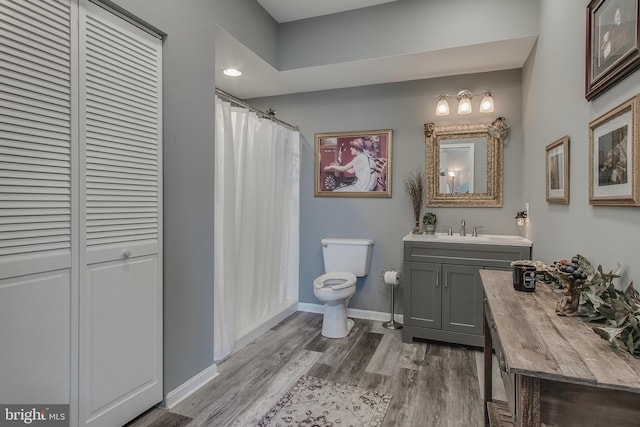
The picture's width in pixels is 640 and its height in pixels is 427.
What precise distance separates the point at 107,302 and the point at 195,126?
110cm

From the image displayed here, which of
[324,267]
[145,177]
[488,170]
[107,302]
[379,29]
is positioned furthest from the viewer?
[324,267]

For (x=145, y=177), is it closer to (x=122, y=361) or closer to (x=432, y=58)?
(x=122, y=361)

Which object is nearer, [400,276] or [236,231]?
[236,231]

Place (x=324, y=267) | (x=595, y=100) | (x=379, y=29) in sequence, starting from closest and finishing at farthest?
1. (x=595, y=100)
2. (x=379, y=29)
3. (x=324, y=267)

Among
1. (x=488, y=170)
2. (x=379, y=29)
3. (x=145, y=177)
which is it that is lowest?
(x=145, y=177)

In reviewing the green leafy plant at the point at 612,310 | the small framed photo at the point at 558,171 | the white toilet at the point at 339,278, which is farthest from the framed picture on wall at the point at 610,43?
the white toilet at the point at 339,278

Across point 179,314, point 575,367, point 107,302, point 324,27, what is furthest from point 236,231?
point 575,367

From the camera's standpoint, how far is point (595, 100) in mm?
1399

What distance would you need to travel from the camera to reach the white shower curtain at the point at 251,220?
2.46 m

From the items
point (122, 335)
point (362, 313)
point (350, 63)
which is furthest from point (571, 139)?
point (122, 335)

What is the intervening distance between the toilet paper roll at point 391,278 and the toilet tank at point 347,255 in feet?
0.85

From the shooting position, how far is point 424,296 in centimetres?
279

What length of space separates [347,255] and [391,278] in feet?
1.60

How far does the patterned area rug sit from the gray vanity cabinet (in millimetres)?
911
